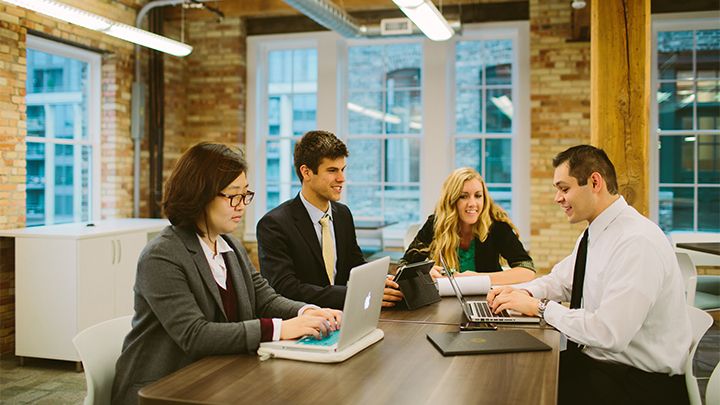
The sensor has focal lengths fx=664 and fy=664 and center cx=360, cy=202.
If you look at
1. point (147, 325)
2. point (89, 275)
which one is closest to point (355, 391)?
point (147, 325)

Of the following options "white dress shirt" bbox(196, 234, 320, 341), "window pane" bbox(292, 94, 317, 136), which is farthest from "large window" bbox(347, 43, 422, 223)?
"white dress shirt" bbox(196, 234, 320, 341)

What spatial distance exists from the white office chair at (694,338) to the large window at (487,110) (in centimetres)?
516

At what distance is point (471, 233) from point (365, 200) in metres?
4.36

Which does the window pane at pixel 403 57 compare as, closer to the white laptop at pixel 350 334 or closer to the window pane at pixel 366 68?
the window pane at pixel 366 68

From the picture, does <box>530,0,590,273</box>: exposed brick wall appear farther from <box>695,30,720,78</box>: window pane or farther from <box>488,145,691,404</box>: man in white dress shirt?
<box>488,145,691,404</box>: man in white dress shirt

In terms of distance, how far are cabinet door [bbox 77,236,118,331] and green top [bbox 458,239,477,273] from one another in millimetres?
3109

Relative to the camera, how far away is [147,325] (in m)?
2.28

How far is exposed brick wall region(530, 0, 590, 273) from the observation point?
7.26m

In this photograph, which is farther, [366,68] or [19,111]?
[366,68]

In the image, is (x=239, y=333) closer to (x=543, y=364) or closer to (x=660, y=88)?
(x=543, y=364)

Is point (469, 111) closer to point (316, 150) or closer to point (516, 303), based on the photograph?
point (316, 150)

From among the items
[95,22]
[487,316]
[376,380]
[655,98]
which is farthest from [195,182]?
[655,98]

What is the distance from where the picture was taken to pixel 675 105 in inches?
295

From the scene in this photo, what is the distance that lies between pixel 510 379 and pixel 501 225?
2129 mm
